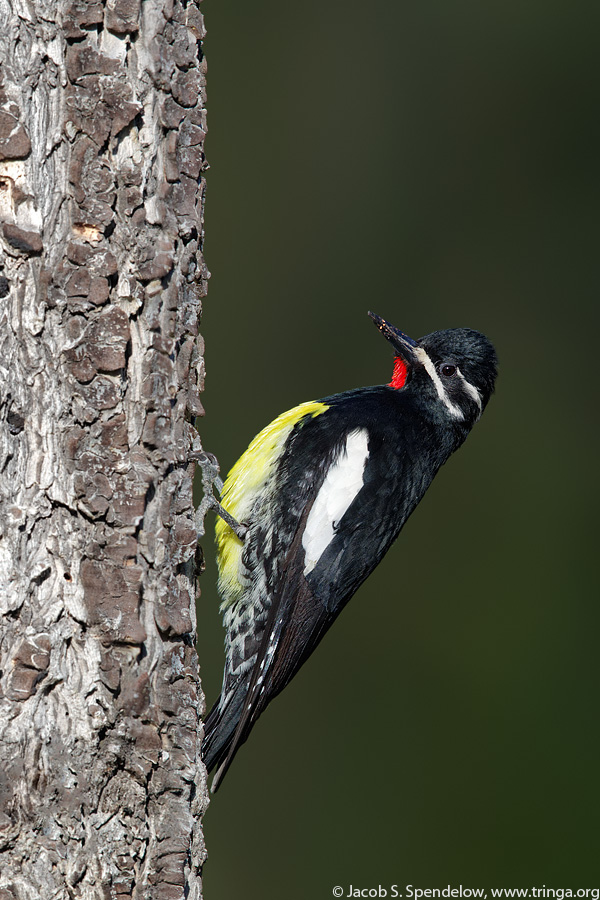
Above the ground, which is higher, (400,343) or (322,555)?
(400,343)

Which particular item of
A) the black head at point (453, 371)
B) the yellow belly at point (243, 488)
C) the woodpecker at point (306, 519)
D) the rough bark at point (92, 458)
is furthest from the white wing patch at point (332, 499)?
the rough bark at point (92, 458)

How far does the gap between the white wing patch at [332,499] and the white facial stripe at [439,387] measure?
0.35 m

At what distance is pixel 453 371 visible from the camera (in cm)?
263

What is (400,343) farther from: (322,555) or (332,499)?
(322,555)

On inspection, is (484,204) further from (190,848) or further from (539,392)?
(190,848)

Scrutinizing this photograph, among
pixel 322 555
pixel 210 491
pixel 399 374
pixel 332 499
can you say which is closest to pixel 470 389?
pixel 399 374

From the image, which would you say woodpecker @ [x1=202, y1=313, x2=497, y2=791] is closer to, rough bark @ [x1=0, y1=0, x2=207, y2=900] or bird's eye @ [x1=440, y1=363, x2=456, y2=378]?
bird's eye @ [x1=440, y1=363, x2=456, y2=378]

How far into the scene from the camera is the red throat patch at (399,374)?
2.72 metres

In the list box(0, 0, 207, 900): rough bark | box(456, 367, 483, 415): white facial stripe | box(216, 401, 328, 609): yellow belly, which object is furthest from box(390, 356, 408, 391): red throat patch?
box(0, 0, 207, 900): rough bark

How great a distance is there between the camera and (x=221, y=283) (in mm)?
4391

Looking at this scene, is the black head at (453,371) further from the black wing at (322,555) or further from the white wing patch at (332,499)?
the white wing patch at (332,499)

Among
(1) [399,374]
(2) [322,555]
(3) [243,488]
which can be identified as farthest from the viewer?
(1) [399,374]

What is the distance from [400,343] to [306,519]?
0.64m

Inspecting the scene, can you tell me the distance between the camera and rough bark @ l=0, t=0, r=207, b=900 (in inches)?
55.6
